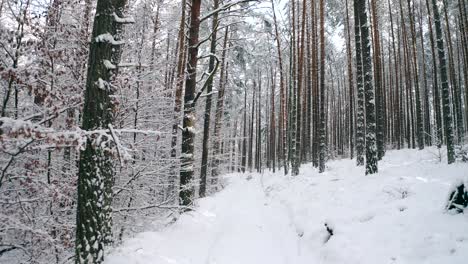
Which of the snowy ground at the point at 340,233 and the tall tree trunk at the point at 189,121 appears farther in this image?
the tall tree trunk at the point at 189,121

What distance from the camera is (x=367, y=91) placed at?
1088 centimetres

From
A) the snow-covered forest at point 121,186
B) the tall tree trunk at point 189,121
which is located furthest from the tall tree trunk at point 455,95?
the tall tree trunk at point 189,121

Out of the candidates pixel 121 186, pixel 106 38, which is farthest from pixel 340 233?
pixel 106 38

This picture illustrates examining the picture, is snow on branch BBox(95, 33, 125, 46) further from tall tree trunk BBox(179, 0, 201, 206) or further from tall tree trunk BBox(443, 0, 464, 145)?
tall tree trunk BBox(443, 0, 464, 145)

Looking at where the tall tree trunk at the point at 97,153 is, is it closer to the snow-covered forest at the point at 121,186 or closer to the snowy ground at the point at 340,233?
the snow-covered forest at the point at 121,186

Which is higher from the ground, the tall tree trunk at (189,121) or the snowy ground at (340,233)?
the tall tree trunk at (189,121)

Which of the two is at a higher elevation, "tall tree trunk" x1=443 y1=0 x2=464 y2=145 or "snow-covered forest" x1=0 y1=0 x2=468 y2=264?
"tall tree trunk" x1=443 y1=0 x2=464 y2=145

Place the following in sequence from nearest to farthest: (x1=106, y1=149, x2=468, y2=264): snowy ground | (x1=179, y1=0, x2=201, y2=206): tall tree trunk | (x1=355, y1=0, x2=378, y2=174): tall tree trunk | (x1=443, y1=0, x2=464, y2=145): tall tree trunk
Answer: (x1=106, y1=149, x2=468, y2=264): snowy ground, (x1=179, y1=0, x2=201, y2=206): tall tree trunk, (x1=355, y1=0, x2=378, y2=174): tall tree trunk, (x1=443, y1=0, x2=464, y2=145): tall tree trunk

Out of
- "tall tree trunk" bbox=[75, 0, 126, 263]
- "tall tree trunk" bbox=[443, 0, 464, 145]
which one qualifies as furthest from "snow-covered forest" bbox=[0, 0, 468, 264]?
"tall tree trunk" bbox=[443, 0, 464, 145]

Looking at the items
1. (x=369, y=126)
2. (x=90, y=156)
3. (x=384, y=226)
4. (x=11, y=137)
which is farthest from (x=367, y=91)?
(x=11, y=137)

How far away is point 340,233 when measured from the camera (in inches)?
247

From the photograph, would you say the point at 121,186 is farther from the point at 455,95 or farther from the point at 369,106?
the point at 455,95

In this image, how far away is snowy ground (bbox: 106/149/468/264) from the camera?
4.98 metres

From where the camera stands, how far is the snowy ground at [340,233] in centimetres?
498
